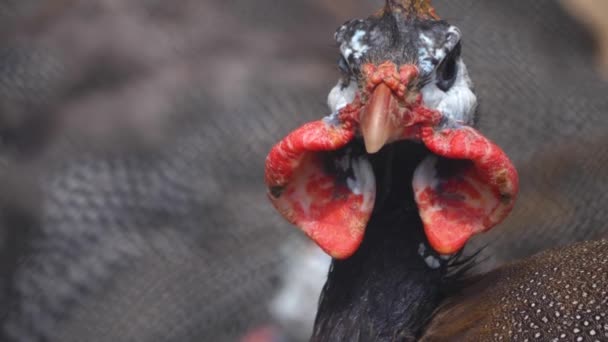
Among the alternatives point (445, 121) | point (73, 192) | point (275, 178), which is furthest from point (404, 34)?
point (73, 192)

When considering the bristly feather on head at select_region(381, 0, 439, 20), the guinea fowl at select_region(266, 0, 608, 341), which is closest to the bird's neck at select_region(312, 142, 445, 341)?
the guinea fowl at select_region(266, 0, 608, 341)

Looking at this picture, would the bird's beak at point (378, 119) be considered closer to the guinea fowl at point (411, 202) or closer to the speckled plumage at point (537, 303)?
the guinea fowl at point (411, 202)

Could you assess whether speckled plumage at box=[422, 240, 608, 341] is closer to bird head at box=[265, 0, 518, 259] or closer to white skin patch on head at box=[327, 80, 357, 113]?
bird head at box=[265, 0, 518, 259]

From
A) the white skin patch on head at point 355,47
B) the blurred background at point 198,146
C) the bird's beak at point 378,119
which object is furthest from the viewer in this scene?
the blurred background at point 198,146

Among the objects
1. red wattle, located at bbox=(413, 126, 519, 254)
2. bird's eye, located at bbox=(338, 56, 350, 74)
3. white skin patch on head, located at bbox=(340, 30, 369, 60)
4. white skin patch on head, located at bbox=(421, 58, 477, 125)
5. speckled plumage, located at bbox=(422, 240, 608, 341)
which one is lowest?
speckled plumage, located at bbox=(422, 240, 608, 341)

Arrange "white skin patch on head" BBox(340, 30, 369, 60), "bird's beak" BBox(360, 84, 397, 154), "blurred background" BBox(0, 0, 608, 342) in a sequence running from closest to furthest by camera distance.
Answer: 1. "bird's beak" BBox(360, 84, 397, 154)
2. "white skin patch on head" BBox(340, 30, 369, 60)
3. "blurred background" BBox(0, 0, 608, 342)

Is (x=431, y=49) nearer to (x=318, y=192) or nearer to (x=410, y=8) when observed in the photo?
(x=410, y=8)

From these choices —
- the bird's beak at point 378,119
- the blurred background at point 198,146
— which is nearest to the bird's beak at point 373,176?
the bird's beak at point 378,119
